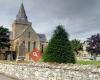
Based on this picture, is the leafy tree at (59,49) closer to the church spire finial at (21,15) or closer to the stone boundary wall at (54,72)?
the stone boundary wall at (54,72)

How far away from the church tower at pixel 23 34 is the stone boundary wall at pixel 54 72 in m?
69.9

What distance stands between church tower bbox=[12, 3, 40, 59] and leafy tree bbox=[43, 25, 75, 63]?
7266 centimetres

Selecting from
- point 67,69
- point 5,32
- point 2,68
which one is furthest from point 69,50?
point 5,32

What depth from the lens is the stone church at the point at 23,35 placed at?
310 feet

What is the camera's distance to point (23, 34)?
95062mm

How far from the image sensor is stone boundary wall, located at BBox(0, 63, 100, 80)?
11938 mm

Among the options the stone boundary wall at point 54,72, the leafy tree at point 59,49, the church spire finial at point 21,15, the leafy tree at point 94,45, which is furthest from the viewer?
the church spire finial at point 21,15

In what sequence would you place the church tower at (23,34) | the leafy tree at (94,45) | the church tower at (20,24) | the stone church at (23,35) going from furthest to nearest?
1. the church tower at (20,24)
2. the church tower at (23,34)
3. the stone church at (23,35)
4. the leafy tree at (94,45)

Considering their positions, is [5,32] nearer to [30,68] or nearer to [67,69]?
[30,68]

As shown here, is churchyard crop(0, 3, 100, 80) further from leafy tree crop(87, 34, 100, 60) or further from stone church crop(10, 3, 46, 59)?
stone church crop(10, 3, 46, 59)

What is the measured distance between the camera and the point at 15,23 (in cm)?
9888

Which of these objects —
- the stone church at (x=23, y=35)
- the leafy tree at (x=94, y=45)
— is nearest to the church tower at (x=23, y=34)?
the stone church at (x=23, y=35)

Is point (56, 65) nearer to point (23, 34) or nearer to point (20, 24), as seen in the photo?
point (23, 34)

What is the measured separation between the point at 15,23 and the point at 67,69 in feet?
284
